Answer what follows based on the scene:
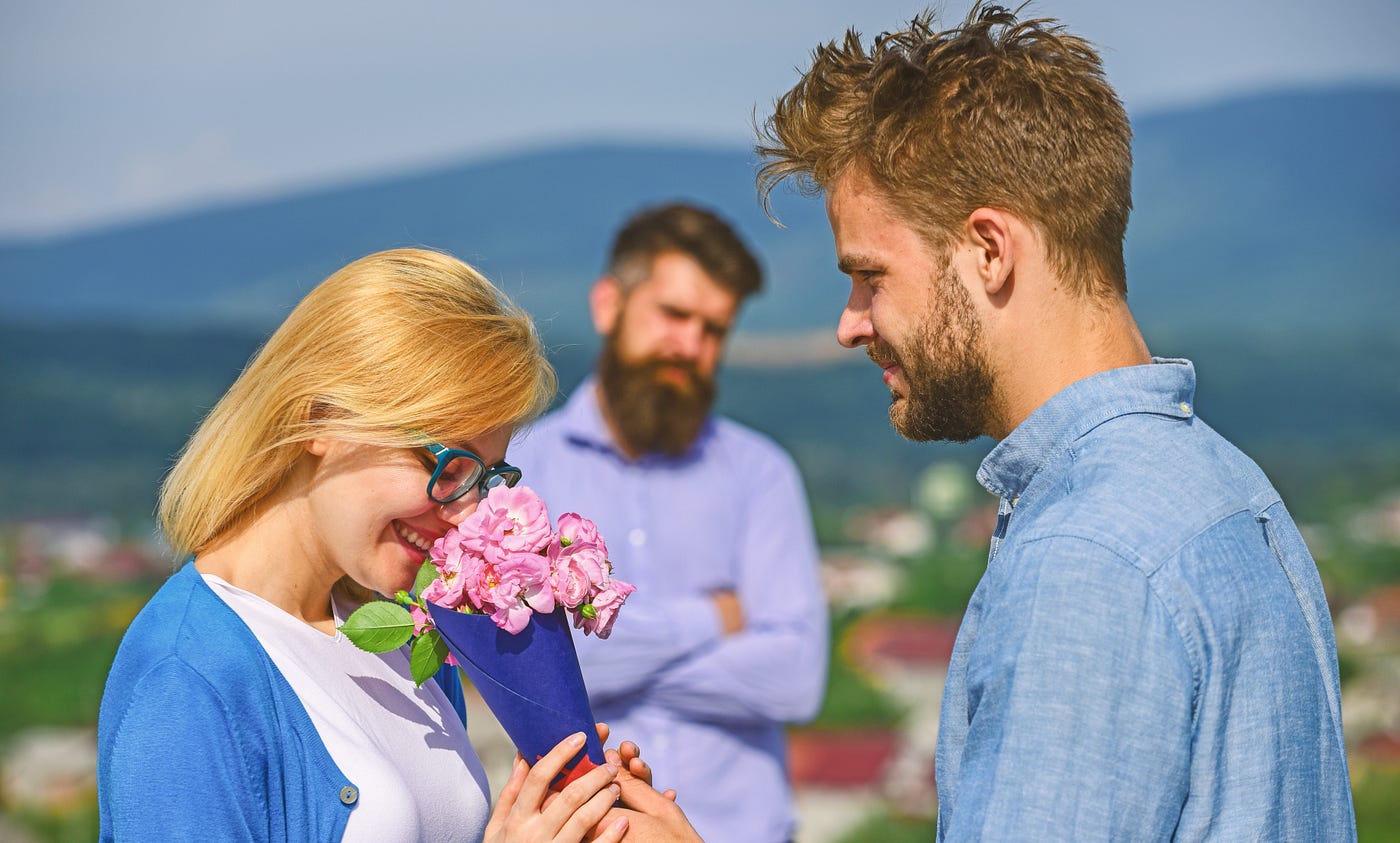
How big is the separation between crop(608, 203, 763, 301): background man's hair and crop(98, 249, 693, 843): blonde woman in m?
1.82

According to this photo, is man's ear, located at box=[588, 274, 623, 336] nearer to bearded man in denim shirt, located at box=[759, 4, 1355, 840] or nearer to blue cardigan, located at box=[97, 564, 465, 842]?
bearded man in denim shirt, located at box=[759, 4, 1355, 840]

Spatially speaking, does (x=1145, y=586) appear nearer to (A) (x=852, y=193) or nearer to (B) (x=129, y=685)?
(A) (x=852, y=193)

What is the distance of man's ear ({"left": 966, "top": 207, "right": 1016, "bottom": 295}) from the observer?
1.85m

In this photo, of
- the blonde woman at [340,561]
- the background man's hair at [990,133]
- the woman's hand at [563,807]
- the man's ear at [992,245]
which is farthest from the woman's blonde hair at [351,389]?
the man's ear at [992,245]

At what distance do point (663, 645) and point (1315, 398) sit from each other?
443 cm

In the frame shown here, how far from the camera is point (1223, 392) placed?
6.61 meters

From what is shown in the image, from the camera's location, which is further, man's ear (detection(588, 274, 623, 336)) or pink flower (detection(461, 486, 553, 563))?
man's ear (detection(588, 274, 623, 336))

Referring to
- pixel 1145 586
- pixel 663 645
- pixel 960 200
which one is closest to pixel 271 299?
pixel 663 645

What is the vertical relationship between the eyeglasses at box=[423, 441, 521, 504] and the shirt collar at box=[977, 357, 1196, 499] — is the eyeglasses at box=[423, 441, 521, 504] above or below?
below

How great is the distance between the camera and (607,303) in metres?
4.20

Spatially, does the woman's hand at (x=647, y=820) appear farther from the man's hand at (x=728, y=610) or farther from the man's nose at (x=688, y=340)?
the man's nose at (x=688, y=340)

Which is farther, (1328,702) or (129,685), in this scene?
(129,685)

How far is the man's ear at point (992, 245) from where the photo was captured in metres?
1.85

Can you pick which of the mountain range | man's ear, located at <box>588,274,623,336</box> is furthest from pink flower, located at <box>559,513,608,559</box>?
the mountain range
